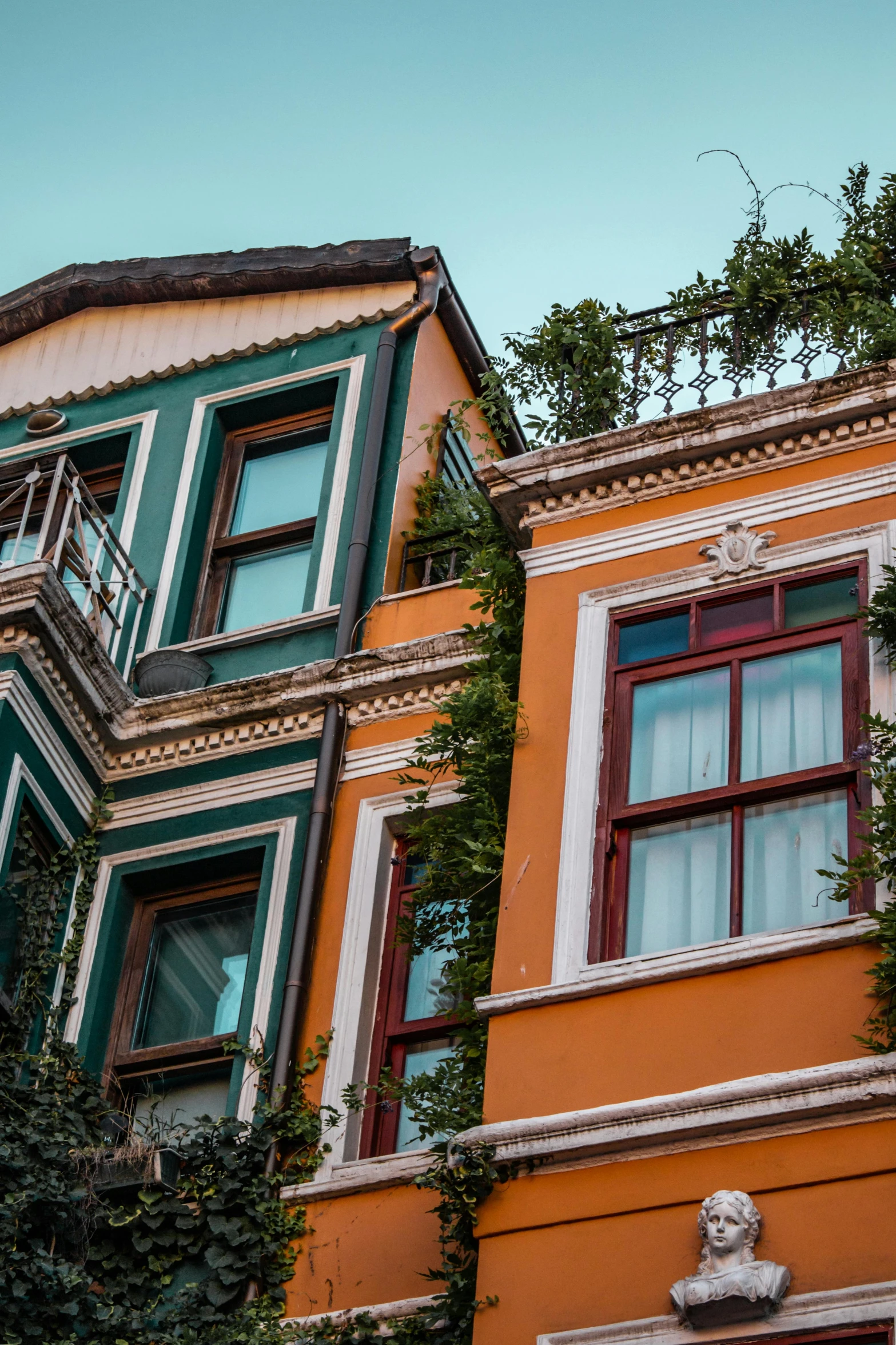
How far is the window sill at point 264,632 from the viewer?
12.5 meters

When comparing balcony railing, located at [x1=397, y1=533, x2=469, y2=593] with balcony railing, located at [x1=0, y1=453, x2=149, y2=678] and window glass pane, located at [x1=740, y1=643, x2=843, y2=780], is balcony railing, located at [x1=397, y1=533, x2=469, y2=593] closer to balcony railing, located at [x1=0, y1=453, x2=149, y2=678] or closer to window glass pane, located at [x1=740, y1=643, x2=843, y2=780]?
balcony railing, located at [x1=0, y1=453, x2=149, y2=678]

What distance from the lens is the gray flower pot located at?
491 inches

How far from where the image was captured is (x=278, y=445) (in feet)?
46.4

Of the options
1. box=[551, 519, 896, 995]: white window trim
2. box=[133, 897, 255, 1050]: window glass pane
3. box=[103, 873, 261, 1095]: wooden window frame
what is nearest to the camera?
box=[551, 519, 896, 995]: white window trim

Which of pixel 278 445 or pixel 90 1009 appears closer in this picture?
pixel 90 1009

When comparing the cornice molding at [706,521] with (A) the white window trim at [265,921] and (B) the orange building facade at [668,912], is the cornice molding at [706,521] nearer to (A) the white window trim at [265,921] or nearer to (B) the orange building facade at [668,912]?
(B) the orange building facade at [668,912]

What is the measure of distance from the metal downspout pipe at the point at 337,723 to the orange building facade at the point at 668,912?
14cm

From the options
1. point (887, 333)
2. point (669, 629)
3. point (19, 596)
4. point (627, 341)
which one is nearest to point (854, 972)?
point (669, 629)

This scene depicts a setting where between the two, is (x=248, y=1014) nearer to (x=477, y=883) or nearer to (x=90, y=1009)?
(x=90, y=1009)

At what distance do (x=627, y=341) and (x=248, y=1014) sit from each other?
421 cm

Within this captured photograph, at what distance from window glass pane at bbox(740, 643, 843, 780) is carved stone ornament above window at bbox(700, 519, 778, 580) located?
0.55m

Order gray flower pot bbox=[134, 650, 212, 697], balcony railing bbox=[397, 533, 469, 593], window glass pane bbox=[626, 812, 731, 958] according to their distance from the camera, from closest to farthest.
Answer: window glass pane bbox=[626, 812, 731, 958] < gray flower pot bbox=[134, 650, 212, 697] < balcony railing bbox=[397, 533, 469, 593]

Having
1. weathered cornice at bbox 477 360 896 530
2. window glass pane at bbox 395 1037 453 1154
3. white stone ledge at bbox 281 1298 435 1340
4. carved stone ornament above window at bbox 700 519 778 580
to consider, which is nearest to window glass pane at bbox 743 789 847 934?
carved stone ornament above window at bbox 700 519 778 580

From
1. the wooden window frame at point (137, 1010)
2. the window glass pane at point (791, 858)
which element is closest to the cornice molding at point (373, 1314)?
the wooden window frame at point (137, 1010)
